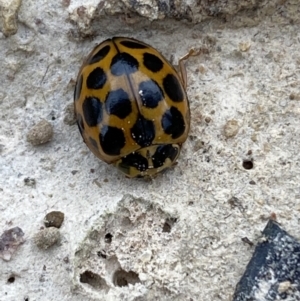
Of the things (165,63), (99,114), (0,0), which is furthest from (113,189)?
(0,0)

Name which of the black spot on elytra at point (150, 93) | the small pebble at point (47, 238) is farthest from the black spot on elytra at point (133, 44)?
the small pebble at point (47, 238)

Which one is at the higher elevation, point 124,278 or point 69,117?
point 69,117

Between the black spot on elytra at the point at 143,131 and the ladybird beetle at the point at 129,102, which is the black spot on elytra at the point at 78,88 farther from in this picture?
the black spot on elytra at the point at 143,131

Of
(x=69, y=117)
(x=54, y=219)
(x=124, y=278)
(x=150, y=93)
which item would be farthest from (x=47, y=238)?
(x=150, y=93)

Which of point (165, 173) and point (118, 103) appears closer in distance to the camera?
point (118, 103)

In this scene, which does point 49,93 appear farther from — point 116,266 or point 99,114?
point 116,266

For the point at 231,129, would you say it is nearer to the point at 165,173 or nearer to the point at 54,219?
the point at 165,173
